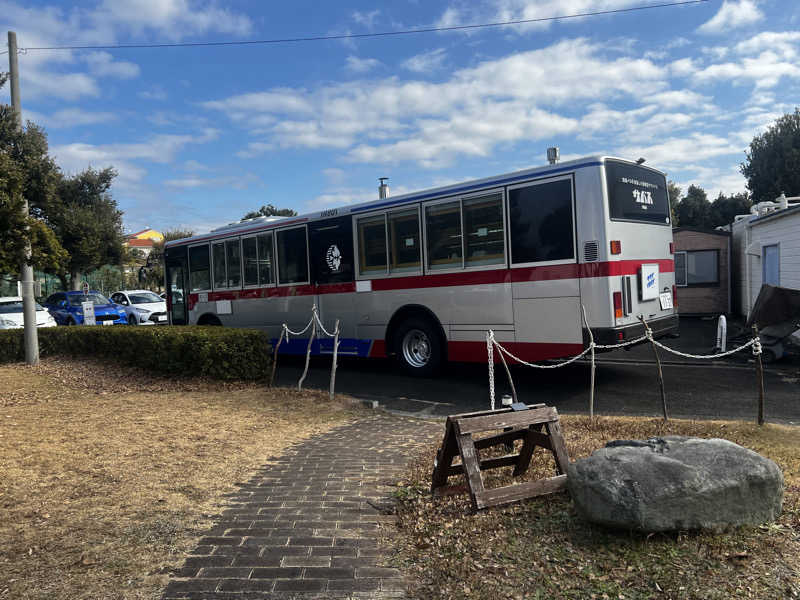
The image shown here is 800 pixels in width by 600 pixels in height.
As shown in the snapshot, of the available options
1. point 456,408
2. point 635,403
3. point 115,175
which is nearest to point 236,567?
point 456,408

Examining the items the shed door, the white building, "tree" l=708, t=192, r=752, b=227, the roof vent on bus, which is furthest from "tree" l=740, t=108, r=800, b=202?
the roof vent on bus

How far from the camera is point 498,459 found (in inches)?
185

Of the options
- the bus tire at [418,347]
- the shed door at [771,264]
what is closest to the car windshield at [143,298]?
the bus tire at [418,347]

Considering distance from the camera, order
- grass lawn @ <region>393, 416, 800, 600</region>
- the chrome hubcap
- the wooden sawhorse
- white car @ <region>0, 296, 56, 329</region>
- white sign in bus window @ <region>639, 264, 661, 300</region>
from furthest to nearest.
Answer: white car @ <region>0, 296, 56, 329</region>, the chrome hubcap, white sign in bus window @ <region>639, 264, 661, 300</region>, the wooden sawhorse, grass lawn @ <region>393, 416, 800, 600</region>

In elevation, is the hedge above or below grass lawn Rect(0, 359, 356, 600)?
above

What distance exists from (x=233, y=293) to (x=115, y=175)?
72.5ft

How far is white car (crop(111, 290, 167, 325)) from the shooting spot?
23.2 m

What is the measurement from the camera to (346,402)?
8516mm

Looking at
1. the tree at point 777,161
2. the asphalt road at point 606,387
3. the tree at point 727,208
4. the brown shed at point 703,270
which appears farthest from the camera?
the tree at point 727,208

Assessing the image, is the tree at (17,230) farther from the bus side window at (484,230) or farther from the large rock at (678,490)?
the large rock at (678,490)

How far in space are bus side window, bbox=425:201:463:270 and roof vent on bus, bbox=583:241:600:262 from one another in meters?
2.12

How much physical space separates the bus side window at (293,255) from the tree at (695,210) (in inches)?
1585

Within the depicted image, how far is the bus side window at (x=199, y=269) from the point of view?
14.3 meters

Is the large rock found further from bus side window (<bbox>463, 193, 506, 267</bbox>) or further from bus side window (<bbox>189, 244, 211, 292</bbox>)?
bus side window (<bbox>189, 244, 211, 292</bbox>)
